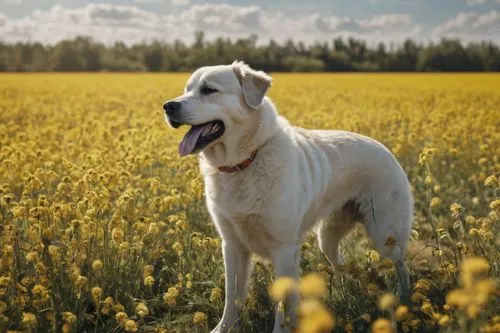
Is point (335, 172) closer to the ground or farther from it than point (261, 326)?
farther from it

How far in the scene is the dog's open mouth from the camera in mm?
4062

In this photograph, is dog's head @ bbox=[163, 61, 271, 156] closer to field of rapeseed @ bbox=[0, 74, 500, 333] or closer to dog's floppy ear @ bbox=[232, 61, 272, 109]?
dog's floppy ear @ bbox=[232, 61, 272, 109]

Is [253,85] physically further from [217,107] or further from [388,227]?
[388,227]

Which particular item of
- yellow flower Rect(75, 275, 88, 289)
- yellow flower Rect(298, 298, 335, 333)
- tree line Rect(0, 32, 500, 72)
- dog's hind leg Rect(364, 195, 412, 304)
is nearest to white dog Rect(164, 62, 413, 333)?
dog's hind leg Rect(364, 195, 412, 304)

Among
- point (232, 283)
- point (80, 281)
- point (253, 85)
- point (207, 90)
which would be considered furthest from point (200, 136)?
point (80, 281)

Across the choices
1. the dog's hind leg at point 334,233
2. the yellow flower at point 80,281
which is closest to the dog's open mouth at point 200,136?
the yellow flower at point 80,281

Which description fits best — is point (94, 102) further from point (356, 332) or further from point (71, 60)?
point (71, 60)

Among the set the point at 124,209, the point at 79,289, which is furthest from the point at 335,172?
the point at 79,289

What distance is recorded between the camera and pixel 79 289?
3.89 m

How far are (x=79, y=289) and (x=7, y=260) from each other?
0.49 metres

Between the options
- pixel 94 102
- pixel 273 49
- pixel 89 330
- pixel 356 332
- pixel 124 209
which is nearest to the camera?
pixel 356 332

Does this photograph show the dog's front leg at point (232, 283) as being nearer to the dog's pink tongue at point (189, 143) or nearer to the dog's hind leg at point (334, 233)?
the dog's pink tongue at point (189, 143)

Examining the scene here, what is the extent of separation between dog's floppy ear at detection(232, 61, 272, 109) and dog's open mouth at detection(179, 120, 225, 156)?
0.27 m

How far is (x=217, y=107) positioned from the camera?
13.6 feet
